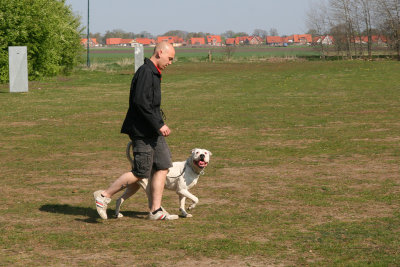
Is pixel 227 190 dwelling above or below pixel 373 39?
below

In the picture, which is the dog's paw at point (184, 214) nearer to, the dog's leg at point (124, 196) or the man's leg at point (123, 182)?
the dog's leg at point (124, 196)

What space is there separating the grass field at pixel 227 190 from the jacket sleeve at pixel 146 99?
1.25 metres

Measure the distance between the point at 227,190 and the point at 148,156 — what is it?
7.99 ft

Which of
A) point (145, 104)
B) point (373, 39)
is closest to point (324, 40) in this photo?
point (373, 39)

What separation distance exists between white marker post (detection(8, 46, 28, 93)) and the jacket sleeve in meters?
24.8

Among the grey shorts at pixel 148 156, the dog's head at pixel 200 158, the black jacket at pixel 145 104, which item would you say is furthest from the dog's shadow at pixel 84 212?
the black jacket at pixel 145 104

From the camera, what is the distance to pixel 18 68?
1228 inches

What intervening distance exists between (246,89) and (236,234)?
24.7m

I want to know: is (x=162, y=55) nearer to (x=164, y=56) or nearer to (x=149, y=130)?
(x=164, y=56)

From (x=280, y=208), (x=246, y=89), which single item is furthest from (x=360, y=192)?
(x=246, y=89)

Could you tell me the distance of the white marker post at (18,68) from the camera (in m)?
30.6

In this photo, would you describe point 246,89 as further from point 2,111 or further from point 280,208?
point 280,208

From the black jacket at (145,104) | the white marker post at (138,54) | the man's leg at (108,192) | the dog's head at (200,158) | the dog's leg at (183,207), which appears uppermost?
the white marker post at (138,54)

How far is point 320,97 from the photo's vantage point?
26359 mm
